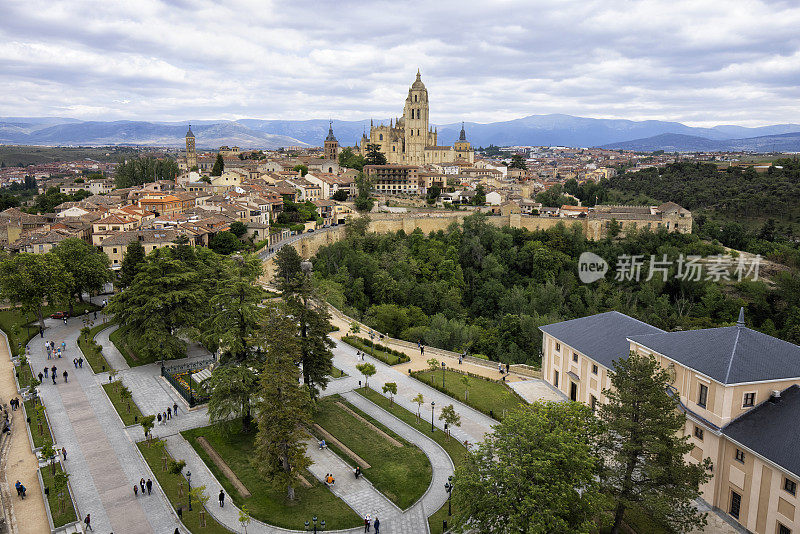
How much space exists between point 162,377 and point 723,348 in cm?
2291

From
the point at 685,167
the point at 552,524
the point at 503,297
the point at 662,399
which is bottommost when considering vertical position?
the point at 503,297

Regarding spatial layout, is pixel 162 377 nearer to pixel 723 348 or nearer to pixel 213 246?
pixel 213 246

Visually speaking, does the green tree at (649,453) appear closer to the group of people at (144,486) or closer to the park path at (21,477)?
the group of people at (144,486)

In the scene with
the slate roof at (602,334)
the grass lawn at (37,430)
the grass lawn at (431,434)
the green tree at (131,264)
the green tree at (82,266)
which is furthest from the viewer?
the green tree at (82,266)

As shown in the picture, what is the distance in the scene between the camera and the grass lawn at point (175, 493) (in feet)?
48.5

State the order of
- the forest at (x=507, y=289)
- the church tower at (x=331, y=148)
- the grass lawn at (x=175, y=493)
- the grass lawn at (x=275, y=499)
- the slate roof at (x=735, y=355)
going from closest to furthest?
the grass lawn at (x=175, y=493)
the grass lawn at (x=275, y=499)
the slate roof at (x=735, y=355)
the forest at (x=507, y=289)
the church tower at (x=331, y=148)

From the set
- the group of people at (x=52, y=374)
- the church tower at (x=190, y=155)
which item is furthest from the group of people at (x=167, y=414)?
the church tower at (x=190, y=155)

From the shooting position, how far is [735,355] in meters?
15.9

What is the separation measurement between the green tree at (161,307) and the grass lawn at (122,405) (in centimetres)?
231

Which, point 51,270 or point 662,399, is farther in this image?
point 51,270

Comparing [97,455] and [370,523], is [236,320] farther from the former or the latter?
[370,523]

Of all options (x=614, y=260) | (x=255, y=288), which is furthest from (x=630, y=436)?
(x=614, y=260)

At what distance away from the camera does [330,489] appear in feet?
55.3

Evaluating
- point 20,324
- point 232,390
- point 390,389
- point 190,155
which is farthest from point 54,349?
point 190,155
